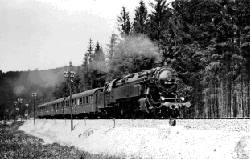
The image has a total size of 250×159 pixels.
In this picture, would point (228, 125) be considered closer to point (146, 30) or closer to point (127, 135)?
point (127, 135)

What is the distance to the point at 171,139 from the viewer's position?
17688mm

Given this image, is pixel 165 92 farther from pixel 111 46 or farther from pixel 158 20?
pixel 111 46

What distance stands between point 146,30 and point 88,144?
26929 millimetres

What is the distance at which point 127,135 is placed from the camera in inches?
871

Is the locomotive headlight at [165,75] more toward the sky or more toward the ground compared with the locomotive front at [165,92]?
more toward the sky

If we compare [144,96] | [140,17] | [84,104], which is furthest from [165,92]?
[140,17]

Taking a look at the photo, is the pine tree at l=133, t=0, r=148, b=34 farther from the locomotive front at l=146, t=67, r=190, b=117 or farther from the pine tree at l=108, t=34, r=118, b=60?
the locomotive front at l=146, t=67, r=190, b=117

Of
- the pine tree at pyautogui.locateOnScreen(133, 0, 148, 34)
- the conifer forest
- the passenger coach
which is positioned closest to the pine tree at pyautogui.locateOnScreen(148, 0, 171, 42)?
the conifer forest

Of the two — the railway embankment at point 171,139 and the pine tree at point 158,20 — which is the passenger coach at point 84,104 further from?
the pine tree at point 158,20

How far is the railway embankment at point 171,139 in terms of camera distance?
14.1m

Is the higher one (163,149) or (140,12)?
(140,12)

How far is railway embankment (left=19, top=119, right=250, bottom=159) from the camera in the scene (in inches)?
553

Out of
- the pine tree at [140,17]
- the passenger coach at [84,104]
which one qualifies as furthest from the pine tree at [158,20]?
the passenger coach at [84,104]

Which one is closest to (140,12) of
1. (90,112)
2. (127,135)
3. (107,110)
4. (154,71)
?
(90,112)
